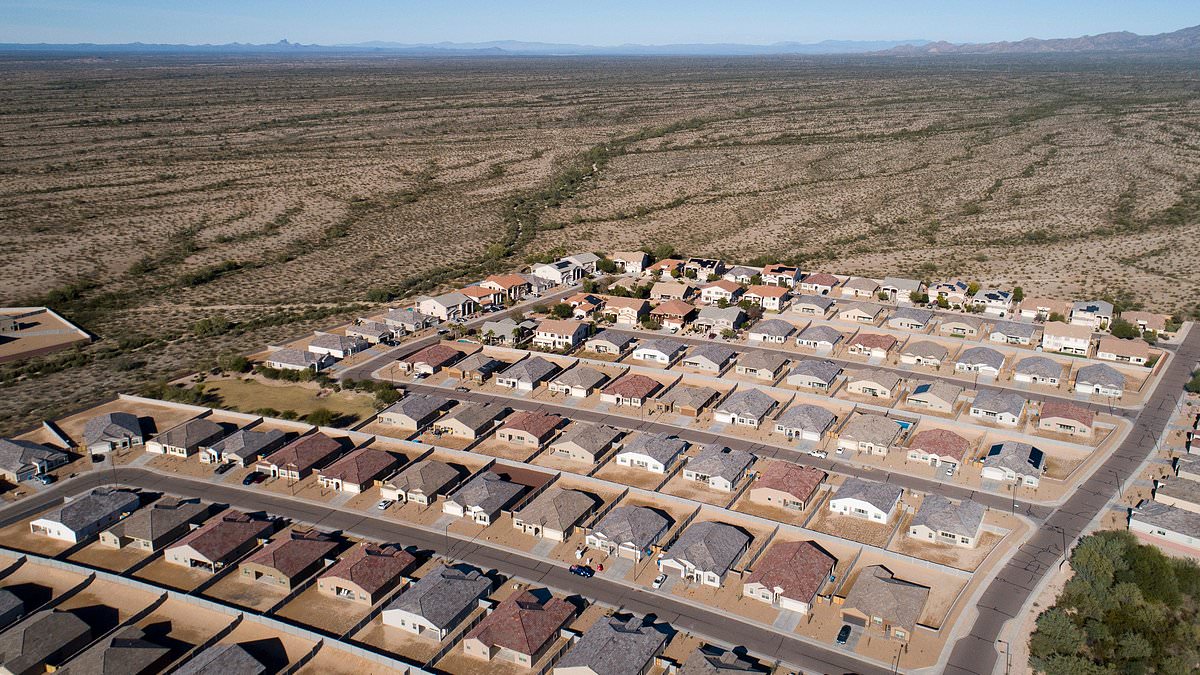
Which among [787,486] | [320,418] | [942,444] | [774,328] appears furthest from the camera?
[774,328]

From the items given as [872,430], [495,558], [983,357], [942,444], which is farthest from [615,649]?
[983,357]

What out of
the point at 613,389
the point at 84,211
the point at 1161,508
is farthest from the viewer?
the point at 84,211

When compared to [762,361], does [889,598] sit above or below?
above

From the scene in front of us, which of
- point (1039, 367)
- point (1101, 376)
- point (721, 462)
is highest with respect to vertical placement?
point (1101, 376)

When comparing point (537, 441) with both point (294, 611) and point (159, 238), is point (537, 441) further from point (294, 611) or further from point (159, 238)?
point (159, 238)

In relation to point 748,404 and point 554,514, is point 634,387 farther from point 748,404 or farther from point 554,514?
point 554,514

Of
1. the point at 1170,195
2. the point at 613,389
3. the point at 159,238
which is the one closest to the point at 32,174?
the point at 159,238

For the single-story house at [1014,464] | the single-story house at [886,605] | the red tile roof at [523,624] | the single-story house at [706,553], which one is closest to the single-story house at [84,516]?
the red tile roof at [523,624]
